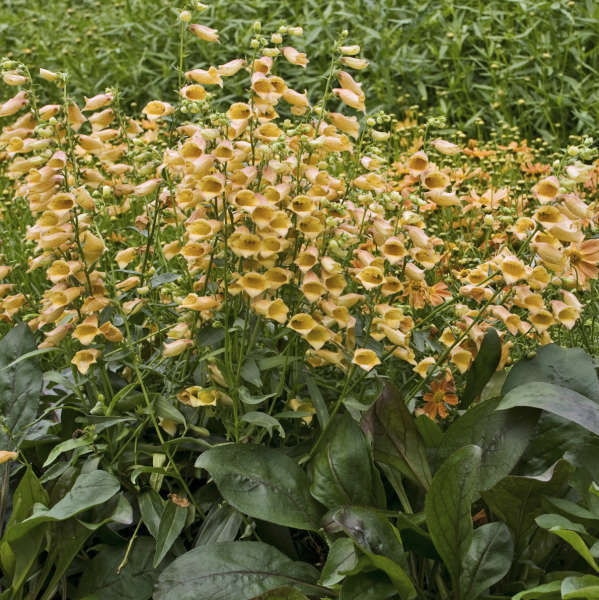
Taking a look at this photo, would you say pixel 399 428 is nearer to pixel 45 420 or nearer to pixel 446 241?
pixel 45 420

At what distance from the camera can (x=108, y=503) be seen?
5.36 ft

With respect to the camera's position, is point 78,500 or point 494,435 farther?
point 494,435

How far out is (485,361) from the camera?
5.83ft

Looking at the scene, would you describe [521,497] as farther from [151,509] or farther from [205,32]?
[205,32]

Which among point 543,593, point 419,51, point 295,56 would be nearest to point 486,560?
point 543,593

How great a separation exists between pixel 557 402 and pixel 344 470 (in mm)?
425

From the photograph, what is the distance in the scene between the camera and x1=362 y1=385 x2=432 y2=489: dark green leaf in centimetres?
160

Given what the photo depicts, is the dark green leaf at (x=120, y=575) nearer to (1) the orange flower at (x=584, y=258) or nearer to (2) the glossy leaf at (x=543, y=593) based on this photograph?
(2) the glossy leaf at (x=543, y=593)

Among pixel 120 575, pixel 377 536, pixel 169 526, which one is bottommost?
pixel 120 575

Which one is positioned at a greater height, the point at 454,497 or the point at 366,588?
the point at 454,497

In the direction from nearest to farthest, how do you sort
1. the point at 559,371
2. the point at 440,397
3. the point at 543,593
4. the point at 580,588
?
the point at 580,588 → the point at 543,593 → the point at 559,371 → the point at 440,397

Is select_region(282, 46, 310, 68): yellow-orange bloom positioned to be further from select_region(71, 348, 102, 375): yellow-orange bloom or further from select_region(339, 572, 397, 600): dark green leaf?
select_region(339, 572, 397, 600): dark green leaf

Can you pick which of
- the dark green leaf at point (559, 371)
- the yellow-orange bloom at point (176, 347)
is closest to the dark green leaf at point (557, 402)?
the dark green leaf at point (559, 371)

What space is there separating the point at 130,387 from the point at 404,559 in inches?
24.7
